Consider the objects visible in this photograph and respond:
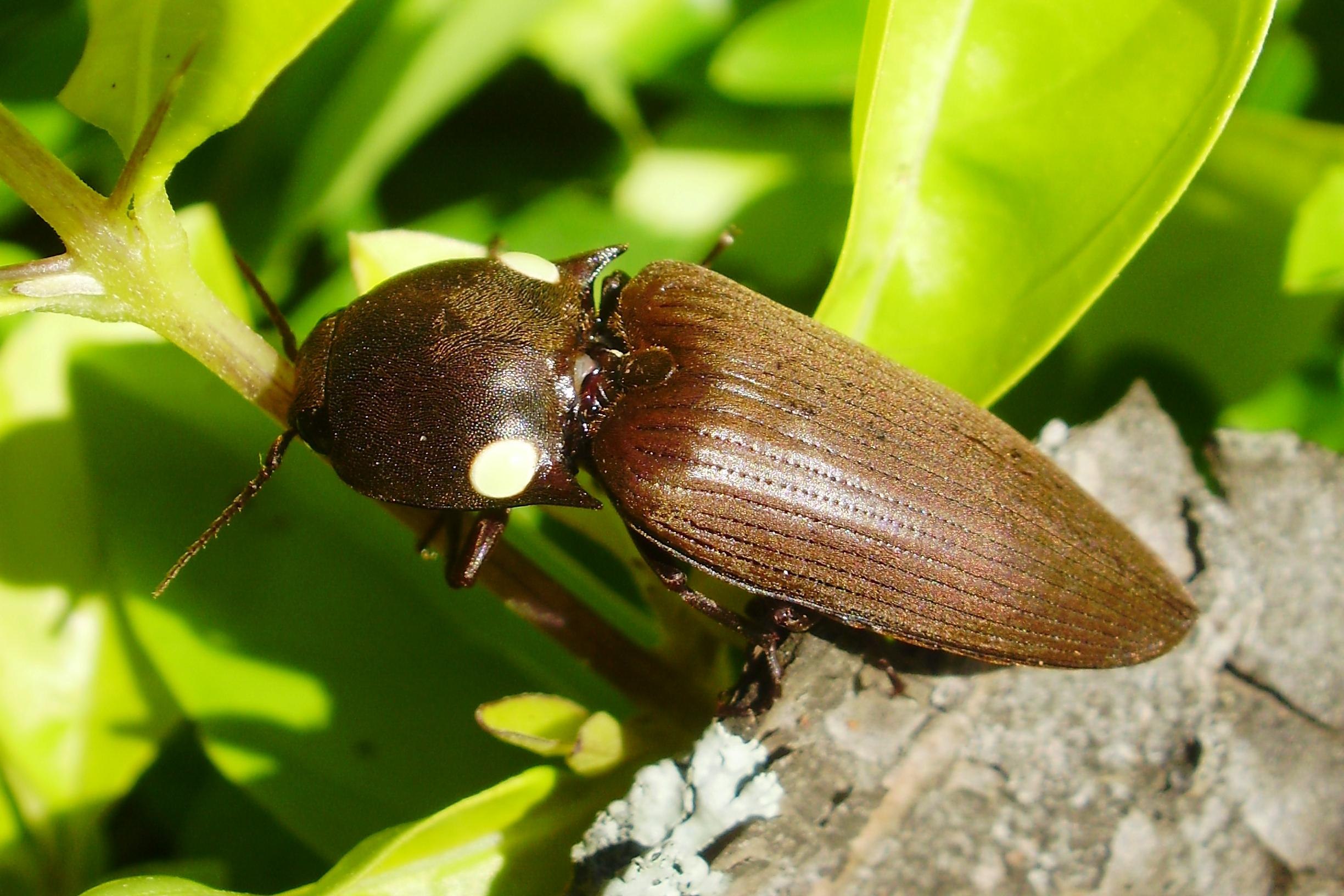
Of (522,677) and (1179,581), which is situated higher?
(1179,581)

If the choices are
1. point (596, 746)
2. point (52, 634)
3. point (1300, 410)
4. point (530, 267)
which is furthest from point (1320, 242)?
point (52, 634)

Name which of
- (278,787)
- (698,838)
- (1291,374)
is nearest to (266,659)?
(278,787)

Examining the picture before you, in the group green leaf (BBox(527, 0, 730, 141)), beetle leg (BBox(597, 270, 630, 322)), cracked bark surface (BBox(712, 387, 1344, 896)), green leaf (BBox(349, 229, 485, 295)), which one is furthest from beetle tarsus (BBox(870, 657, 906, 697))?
green leaf (BBox(527, 0, 730, 141))

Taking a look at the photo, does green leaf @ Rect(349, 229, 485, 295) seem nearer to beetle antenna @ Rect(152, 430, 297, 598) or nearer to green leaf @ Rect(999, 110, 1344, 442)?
beetle antenna @ Rect(152, 430, 297, 598)

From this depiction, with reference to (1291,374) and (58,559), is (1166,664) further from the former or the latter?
(58,559)

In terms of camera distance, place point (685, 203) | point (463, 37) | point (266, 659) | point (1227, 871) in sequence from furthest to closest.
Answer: point (685, 203), point (463, 37), point (266, 659), point (1227, 871)

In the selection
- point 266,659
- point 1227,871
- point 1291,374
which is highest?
point 1291,374

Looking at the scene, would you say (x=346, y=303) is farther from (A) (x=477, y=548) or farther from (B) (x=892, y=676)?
(B) (x=892, y=676)

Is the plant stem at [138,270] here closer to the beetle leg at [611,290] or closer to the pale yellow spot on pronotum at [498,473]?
the pale yellow spot on pronotum at [498,473]
